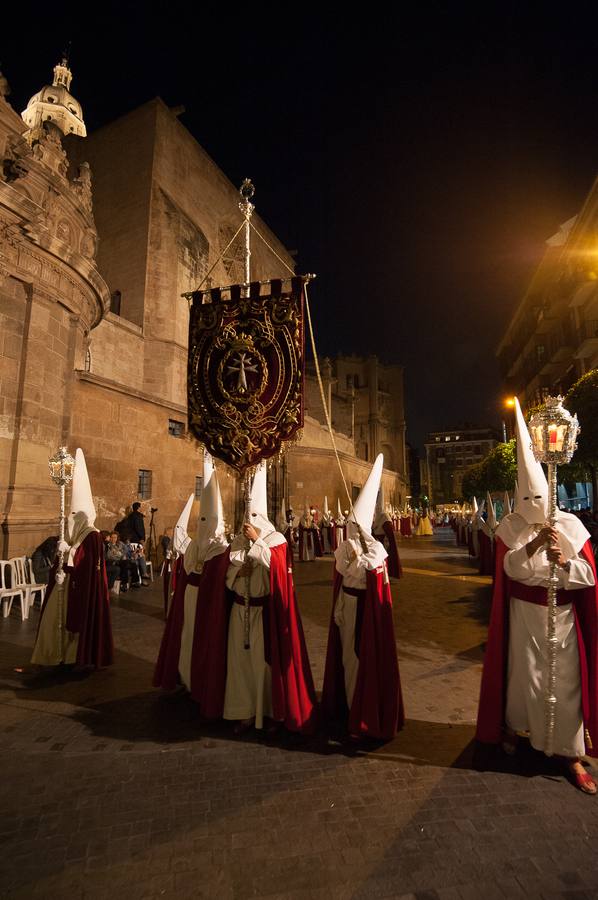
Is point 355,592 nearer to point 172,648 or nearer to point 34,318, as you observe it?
point 172,648

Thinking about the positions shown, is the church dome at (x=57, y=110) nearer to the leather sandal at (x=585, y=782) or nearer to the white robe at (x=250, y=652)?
the white robe at (x=250, y=652)

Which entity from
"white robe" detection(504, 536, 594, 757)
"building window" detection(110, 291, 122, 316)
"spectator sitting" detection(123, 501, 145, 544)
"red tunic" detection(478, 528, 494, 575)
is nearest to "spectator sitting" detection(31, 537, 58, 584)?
"spectator sitting" detection(123, 501, 145, 544)

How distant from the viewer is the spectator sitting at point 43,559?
9148 mm

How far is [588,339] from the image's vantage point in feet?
80.8

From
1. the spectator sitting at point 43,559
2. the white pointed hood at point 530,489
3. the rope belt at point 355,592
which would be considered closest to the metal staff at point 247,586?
the rope belt at point 355,592

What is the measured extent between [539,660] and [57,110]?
48.0m

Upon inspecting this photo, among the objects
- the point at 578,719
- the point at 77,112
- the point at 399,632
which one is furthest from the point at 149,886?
the point at 77,112

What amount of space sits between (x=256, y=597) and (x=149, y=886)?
2.02 meters

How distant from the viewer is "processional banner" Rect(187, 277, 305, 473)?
4266 mm

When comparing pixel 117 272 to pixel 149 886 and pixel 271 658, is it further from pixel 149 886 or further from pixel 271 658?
pixel 149 886

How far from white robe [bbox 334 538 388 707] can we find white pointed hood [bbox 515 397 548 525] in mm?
1213

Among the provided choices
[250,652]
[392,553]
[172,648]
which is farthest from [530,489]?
[392,553]

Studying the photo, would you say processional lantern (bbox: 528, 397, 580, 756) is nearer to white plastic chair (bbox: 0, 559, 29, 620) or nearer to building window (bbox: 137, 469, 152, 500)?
white plastic chair (bbox: 0, 559, 29, 620)

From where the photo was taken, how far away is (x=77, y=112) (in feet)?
122
